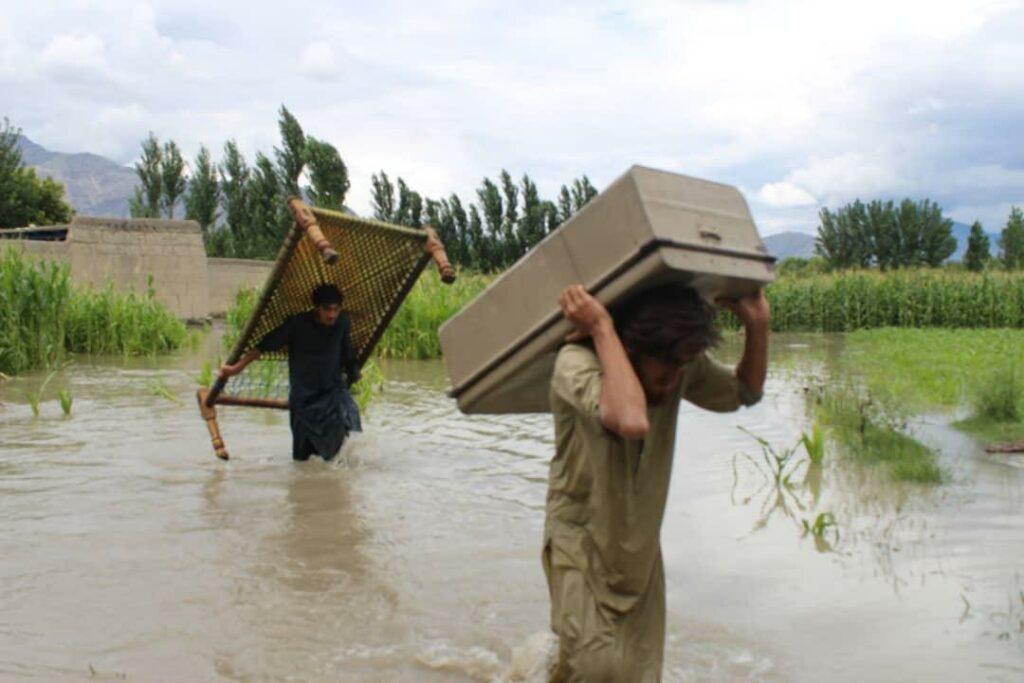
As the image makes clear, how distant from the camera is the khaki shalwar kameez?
8.43 feet

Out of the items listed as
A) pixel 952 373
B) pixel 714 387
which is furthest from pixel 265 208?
pixel 714 387

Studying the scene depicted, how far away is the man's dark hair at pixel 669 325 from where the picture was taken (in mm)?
2480

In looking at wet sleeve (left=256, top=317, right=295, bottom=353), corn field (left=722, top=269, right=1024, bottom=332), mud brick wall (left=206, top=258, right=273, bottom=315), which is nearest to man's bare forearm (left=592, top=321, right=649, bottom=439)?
wet sleeve (left=256, top=317, right=295, bottom=353)

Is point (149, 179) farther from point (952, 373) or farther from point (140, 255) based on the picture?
point (952, 373)

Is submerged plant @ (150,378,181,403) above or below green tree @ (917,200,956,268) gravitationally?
below

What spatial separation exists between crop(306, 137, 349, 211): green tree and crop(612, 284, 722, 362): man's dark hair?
31491 millimetres

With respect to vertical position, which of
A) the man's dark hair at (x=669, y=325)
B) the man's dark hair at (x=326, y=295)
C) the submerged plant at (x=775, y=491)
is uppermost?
the man's dark hair at (x=326, y=295)

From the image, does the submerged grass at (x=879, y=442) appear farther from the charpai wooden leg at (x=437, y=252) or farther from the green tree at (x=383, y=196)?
the green tree at (x=383, y=196)

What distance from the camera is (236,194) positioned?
37000 mm

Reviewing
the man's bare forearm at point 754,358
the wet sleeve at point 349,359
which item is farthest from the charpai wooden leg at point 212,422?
the man's bare forearm at point 754,358

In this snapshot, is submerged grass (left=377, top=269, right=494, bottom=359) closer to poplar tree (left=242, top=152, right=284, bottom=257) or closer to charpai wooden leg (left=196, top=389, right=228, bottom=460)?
charpai wooden leg (left=196, top=389, right=228, bottom=460)

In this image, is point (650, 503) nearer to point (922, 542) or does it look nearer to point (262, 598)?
point (262, 598)

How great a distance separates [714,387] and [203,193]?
1442 inches

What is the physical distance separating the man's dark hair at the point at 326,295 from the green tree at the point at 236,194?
31551mm
